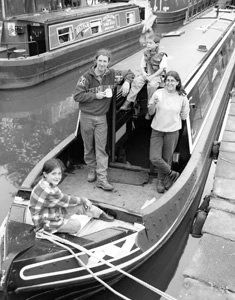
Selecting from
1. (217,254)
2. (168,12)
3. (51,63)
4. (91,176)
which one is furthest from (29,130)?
(168,12)

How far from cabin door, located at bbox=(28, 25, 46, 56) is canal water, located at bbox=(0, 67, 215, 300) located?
95 cm

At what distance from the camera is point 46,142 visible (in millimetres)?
8078

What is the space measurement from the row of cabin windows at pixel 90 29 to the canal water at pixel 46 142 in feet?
3.52

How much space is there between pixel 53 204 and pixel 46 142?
179 inches

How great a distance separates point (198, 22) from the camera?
11.9 m

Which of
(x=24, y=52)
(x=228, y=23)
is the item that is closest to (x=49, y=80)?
(x=24, y=52)

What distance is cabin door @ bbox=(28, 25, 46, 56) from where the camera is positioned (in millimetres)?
10742

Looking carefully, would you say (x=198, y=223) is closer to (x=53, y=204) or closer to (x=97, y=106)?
(x=97, y=106)

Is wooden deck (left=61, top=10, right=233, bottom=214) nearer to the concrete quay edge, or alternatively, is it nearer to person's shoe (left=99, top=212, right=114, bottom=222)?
person's shoe (left=99, top=212, right=114, bottom=222)

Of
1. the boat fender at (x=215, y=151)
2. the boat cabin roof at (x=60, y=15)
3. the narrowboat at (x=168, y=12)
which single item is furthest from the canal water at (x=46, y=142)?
the narrowboat at (x=168, y=12)

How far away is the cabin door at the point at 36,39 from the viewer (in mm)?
10742

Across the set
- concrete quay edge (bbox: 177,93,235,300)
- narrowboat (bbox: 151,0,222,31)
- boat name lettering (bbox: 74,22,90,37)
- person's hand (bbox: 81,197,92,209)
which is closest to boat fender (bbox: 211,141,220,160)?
concrete quay edge (bbox: 177,93,235,300)

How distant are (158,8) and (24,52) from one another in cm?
1148

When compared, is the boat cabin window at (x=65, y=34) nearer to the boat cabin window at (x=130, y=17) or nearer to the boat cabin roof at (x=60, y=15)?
the boat cabin roof at (x=60, y=15)
